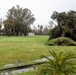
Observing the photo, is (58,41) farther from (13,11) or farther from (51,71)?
(13,11)

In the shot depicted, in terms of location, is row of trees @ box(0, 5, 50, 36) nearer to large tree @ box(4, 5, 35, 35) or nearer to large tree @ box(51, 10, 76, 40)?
large tree @ box(4, 5, 35, 35)

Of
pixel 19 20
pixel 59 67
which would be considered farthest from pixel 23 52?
pixel 19 20

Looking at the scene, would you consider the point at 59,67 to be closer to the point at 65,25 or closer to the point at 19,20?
the point at 65,25

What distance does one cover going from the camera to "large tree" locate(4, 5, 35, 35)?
62.0 meters

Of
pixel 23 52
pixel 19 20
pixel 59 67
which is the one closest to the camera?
pixel 59 67

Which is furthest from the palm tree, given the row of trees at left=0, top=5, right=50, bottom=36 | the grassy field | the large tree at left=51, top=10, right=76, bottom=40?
the row of trees at left=0, top=5, right=50, bottom=36

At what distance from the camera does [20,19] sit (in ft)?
219

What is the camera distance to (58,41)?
83.4 ft

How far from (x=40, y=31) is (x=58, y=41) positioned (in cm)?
5588

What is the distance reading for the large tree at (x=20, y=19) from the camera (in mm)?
61969

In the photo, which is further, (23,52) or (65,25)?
(65,25)

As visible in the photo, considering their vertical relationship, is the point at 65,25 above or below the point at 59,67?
above

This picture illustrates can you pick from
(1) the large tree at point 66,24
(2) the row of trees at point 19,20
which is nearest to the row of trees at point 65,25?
(1) the large tree at point 66,24

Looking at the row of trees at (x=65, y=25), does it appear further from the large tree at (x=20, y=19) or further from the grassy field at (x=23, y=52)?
the large tree at (x=20, y=19)
